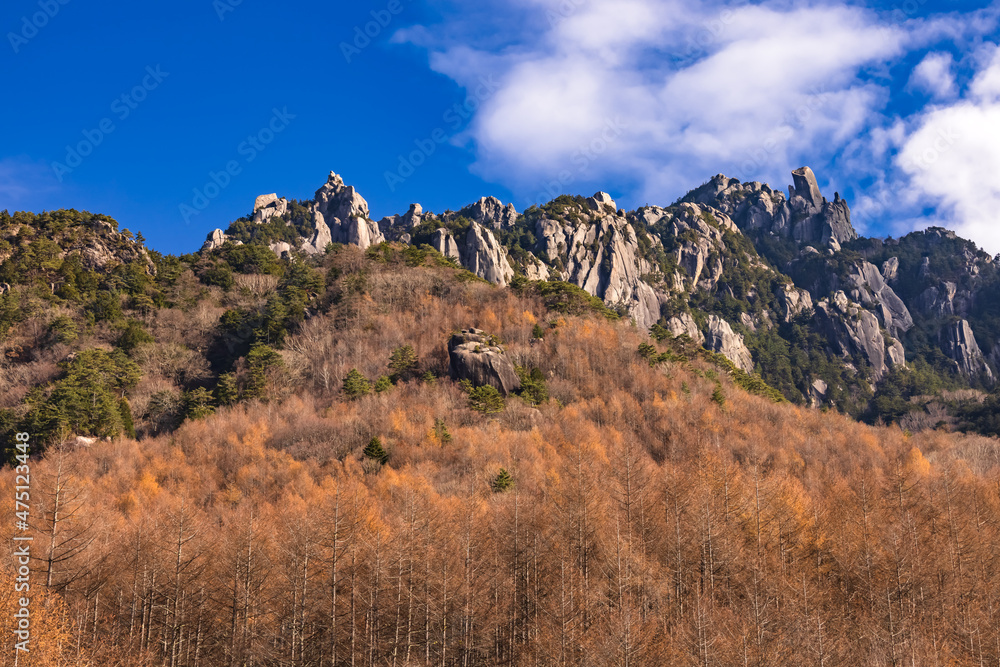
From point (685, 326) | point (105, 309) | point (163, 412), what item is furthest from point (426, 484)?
point (685, 326)

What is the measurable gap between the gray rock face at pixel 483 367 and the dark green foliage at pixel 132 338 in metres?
42.6

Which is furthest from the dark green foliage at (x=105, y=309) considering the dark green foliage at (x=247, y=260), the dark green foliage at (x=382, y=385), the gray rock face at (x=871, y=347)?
the gray rock face at (x=871, y=347)

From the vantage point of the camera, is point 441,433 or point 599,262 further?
point 599,262

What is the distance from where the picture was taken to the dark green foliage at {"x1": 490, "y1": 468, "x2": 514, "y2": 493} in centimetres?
5894

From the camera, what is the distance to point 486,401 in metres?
73.5

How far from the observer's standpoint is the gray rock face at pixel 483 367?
79500mm

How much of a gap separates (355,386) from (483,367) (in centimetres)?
1652

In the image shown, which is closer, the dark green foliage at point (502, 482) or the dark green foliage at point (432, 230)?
the dark green foliage at point (502, 482)

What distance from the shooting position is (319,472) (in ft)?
204

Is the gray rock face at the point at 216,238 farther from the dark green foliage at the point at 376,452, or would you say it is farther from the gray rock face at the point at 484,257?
the dark green foliage at the point at 376,452

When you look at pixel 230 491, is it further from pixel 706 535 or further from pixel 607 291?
pixel 607 291

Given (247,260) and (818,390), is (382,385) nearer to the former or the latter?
(247,260)

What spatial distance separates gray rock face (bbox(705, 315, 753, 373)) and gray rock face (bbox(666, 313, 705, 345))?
3.60 metres

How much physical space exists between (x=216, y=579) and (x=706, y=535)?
3689cm
